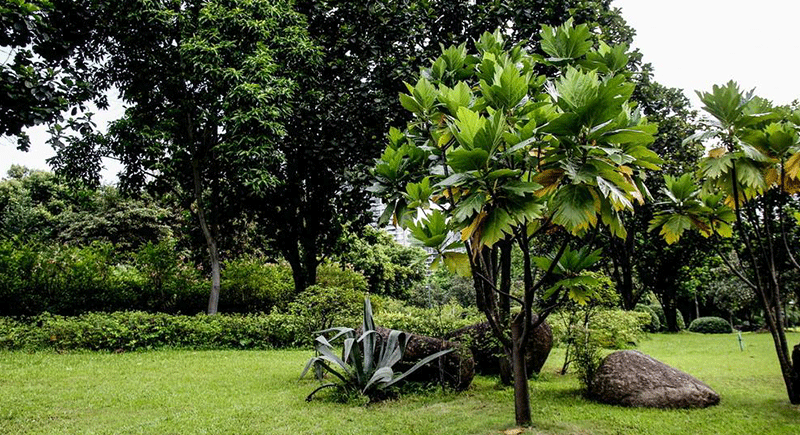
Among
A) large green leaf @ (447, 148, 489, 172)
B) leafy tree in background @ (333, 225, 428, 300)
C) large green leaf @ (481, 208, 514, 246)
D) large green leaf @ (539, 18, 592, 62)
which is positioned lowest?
large green leaf @ (481, 208, 514, 246)

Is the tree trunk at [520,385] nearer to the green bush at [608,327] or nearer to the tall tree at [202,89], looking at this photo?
the green bush at [608,327]

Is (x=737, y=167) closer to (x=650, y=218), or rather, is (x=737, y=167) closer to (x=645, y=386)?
(x=645, y=386)

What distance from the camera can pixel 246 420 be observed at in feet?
15.0

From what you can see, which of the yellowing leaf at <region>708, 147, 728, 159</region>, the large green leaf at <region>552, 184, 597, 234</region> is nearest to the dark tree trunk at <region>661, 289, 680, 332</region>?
the yellowing leaf at <region>708, 147, 728, 159</region>

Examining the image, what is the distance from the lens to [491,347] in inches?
252

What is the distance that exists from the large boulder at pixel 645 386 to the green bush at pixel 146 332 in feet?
17.7

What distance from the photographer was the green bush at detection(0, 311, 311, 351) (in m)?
9.14

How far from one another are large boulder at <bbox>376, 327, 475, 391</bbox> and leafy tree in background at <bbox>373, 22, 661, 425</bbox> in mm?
1772

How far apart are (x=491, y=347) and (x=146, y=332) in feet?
24.4

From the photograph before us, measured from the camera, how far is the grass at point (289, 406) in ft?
13.7

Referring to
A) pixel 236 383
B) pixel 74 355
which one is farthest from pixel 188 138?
pixel 236 383

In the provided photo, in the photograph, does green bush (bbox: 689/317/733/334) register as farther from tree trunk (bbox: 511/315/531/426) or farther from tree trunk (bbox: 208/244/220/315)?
tree trunk (bbox: 511/315/531/426)

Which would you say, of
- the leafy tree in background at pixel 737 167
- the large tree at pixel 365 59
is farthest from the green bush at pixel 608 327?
the large tree at pixel 365 59

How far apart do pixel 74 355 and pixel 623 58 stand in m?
9.97
